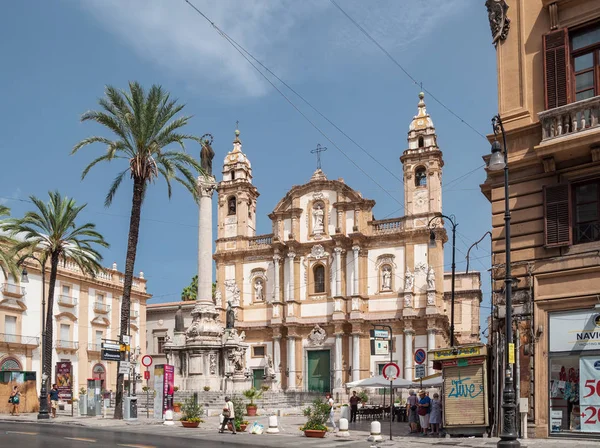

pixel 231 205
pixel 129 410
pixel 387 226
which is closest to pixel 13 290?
pixel 231 205

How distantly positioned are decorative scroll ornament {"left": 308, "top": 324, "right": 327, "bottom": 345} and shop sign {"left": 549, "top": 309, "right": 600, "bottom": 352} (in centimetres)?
3908

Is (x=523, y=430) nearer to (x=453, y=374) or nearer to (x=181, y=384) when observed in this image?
(x=453, y=374)

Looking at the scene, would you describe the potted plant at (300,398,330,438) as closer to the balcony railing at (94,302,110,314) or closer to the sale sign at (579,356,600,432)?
the sale sign at (579,356,600,432)

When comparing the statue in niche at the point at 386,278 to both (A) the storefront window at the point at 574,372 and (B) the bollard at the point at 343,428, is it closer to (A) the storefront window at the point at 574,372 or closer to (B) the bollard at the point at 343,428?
(B) the bollard at the point at 343,428

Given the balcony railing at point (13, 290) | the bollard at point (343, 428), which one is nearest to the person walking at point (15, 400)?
the balcony railing at point (13, 290)

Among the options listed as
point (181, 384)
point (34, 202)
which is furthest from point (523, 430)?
point (34, 202)

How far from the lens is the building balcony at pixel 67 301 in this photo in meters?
55.4

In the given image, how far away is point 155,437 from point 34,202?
22.5 metres

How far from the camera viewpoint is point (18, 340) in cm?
5116

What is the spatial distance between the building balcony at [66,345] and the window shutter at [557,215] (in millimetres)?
43753

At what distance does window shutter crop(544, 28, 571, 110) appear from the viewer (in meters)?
19.3

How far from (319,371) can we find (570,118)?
41.5 m

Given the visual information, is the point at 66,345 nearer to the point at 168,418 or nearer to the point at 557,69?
the point at 168,418

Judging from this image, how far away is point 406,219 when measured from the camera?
56.4 meters
